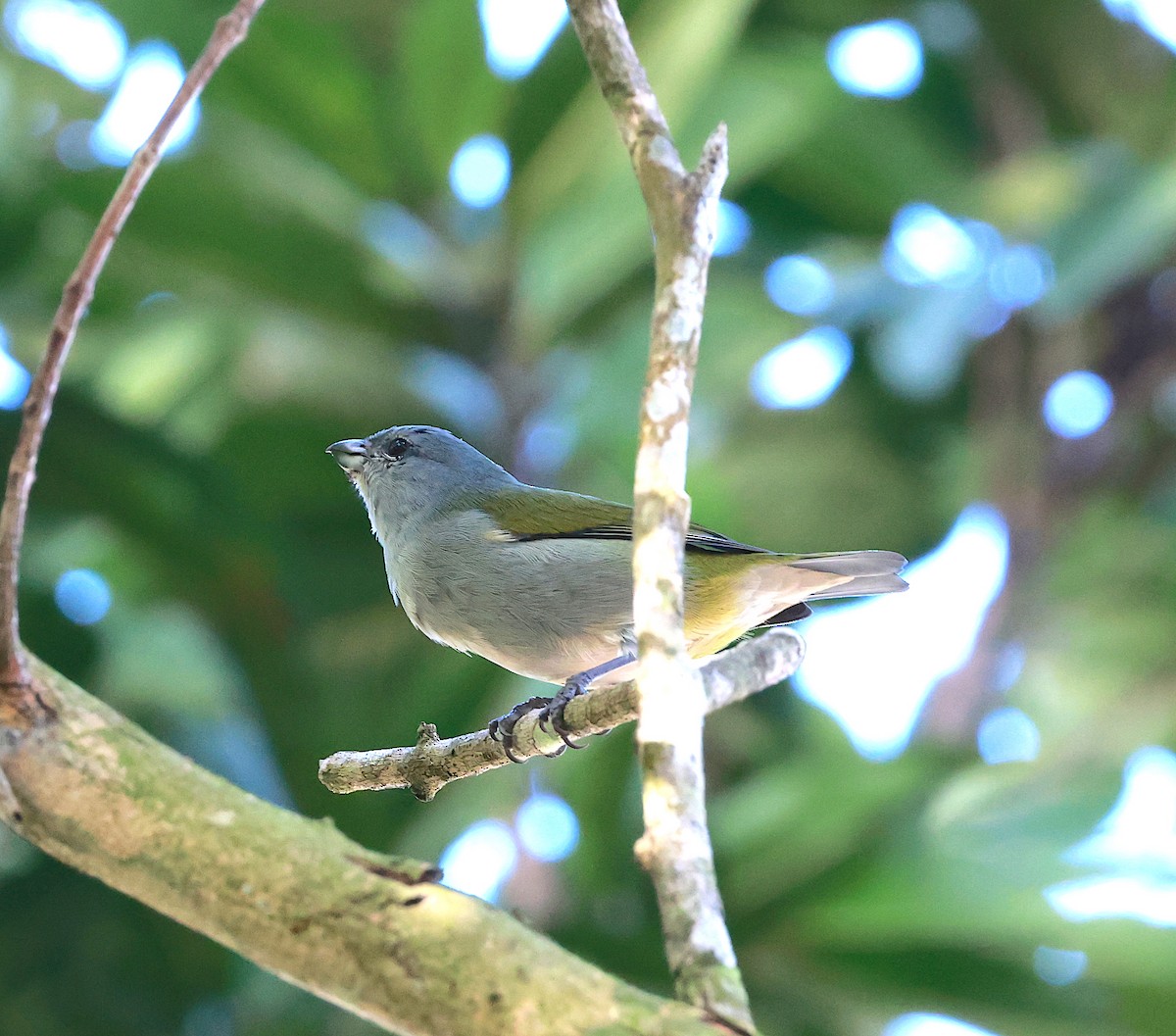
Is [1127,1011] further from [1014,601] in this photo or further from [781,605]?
[781,605]

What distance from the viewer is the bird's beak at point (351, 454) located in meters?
3.62

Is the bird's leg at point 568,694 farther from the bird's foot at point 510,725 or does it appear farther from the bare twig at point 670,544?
the bare twig at point 670,544

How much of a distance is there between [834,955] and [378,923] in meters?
3.72

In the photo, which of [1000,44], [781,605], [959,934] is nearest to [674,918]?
[781,605]

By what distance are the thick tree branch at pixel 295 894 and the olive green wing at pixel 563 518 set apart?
127cm

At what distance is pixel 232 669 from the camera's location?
191 inches

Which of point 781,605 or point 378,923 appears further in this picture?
point 781,605

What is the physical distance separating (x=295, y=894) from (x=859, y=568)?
156 centimetres

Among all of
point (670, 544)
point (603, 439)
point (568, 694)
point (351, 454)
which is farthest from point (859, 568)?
point (603, 439)

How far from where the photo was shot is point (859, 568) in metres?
2.74

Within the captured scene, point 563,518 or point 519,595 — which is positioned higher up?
point 563,518

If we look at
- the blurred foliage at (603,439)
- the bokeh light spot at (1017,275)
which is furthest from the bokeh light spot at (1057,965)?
the bokeh light spot at (1017,275)

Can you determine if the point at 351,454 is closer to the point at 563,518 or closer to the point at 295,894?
the point at 563,518

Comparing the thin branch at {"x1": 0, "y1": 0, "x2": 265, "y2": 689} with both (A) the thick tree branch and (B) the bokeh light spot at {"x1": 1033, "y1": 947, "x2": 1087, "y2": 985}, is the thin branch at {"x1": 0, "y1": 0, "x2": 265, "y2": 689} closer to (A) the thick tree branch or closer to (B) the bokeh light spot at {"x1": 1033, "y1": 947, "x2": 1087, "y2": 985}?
(A) the thick tree branch
